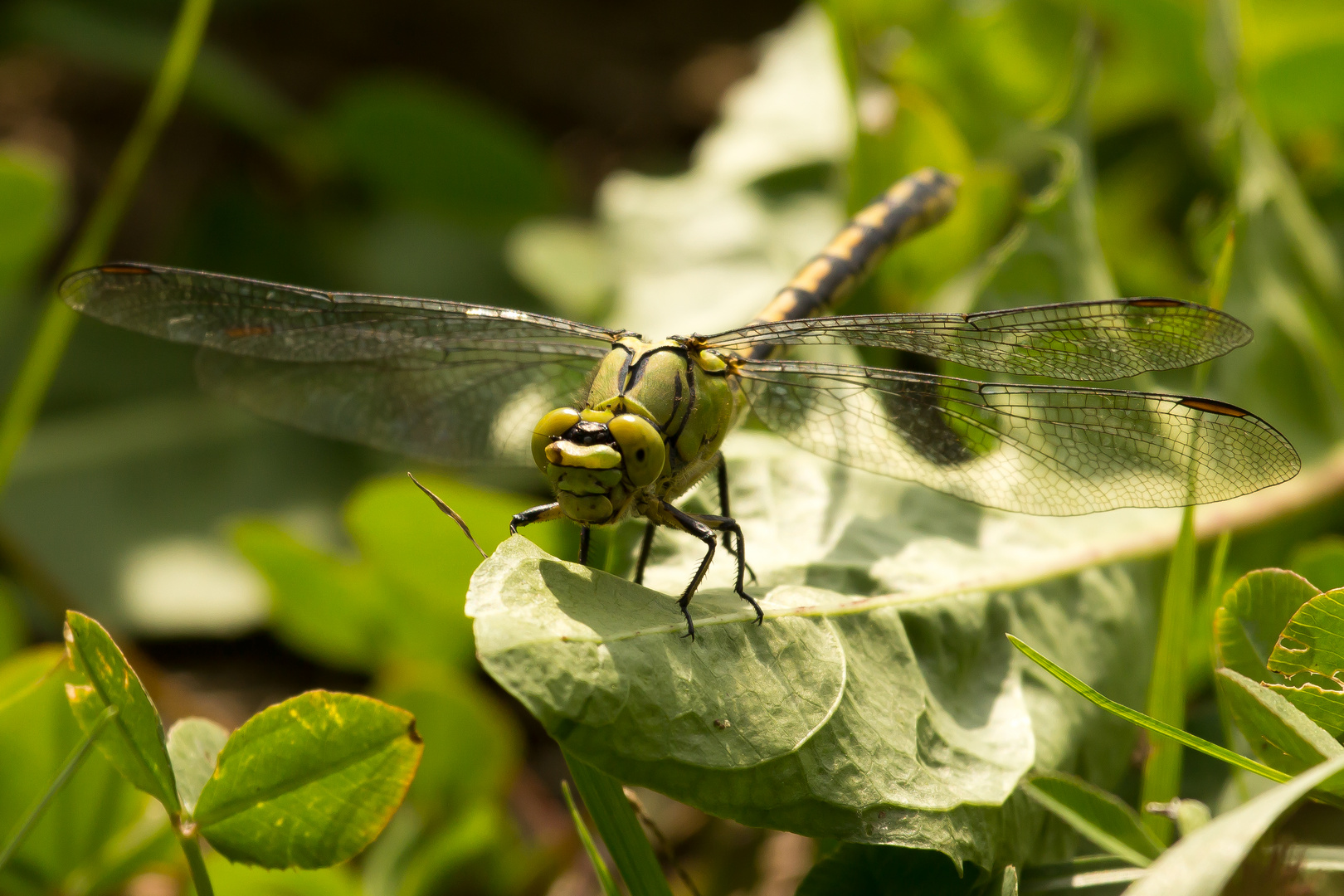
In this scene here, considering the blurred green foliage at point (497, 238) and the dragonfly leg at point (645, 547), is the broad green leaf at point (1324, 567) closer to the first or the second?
the blurred green foliage at point (497, 238)

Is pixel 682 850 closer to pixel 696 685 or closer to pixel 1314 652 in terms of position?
pixel 696 685

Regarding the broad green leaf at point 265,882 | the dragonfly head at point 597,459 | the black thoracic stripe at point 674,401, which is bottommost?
the broad green leaf at point 265,882

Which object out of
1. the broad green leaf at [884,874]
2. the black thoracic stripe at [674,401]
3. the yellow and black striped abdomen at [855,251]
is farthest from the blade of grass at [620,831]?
the yellow and black striped abdomen at [855,251]

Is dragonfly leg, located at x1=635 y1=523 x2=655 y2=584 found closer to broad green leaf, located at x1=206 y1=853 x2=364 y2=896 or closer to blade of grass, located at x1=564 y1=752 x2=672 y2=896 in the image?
blade of grass, located at x1=564 y1=752 x2=672 y2=896

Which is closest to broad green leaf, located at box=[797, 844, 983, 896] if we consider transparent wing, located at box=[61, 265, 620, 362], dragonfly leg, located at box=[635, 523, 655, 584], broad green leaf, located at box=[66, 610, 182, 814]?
dragonfly leg, located at box=[635, 523, 655, 584]

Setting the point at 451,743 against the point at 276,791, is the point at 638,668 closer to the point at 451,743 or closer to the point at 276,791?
the point at 276,791

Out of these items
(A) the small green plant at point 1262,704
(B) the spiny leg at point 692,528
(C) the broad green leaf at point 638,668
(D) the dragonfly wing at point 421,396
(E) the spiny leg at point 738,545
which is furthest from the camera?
(D) the dragonfly wing at point 421,396
